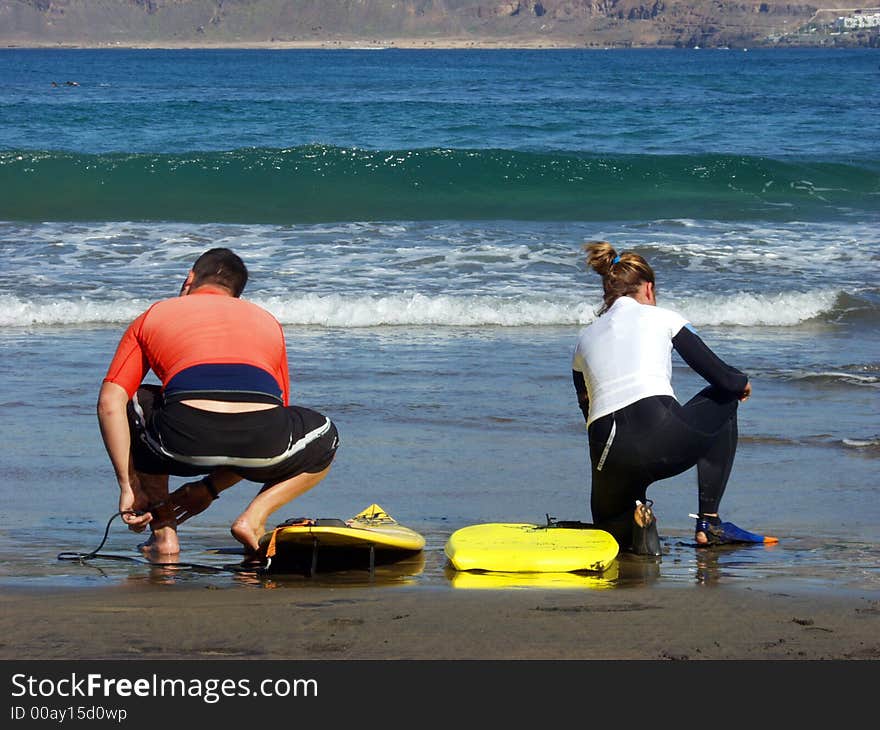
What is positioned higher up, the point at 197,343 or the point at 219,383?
the point at 197,343

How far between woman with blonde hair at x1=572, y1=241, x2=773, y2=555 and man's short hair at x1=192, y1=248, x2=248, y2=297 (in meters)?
1.20

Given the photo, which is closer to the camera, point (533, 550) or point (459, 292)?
point (533, 550)

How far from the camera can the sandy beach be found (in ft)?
9.59

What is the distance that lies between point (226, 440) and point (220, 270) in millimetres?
595

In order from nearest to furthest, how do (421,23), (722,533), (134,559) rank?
(134,559) → (722,533) → (421,23)

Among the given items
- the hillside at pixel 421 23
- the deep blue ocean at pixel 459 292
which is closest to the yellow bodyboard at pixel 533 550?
the deep blue ocean at pixel 459 292

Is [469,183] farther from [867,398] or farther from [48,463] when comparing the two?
[48,463]

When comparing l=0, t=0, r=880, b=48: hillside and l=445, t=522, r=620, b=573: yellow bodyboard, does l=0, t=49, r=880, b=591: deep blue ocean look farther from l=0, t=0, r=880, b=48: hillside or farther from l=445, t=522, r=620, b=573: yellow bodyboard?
l=0, t=0, r=880, b=48: hillside

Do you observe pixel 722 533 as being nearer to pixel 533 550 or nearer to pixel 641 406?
pixel 641 406

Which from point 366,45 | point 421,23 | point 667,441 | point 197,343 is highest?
point 421,23

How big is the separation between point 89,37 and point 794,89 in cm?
15149

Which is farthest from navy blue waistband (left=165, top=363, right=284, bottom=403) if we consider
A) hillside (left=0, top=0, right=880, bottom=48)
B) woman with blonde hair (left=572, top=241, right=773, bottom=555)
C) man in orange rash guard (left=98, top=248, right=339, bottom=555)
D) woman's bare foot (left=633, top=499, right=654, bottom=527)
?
hillside (left=0, top=0, right=880, bottom=48)

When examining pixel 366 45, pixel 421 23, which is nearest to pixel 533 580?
pixel 366 45

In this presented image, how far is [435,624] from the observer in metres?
3.20
